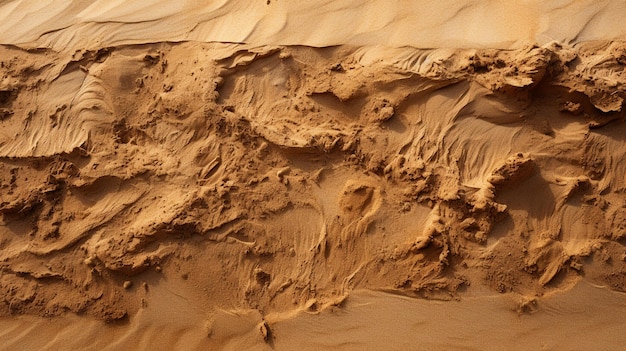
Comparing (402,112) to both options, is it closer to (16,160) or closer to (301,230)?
(301,230)

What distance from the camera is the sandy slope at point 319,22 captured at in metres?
2.69

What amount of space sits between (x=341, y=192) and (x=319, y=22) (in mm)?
1069

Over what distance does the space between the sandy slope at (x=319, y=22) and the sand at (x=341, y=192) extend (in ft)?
0.06

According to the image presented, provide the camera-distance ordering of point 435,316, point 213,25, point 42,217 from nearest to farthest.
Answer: point 435,316, point 42,217, point 213,25

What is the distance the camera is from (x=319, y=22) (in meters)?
2.88

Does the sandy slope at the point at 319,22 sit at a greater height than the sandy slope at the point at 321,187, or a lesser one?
greater

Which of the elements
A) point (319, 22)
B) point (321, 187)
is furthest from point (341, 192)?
point (319, 22)

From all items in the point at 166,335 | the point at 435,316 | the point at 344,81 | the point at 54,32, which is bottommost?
the point at 435,316

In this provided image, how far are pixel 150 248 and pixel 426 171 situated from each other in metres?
1.59

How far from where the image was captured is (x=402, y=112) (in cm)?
266

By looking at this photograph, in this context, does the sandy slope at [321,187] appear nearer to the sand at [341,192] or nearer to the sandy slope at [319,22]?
the sand at [341,192]

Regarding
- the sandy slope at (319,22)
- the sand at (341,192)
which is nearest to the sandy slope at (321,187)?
the sand at (341,192)

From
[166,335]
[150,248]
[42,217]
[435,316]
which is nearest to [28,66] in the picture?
[42,217]

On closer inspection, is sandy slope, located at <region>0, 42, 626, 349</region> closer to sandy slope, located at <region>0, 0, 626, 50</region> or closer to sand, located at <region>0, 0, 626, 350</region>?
sand, located at <region>0, 0, 626, 350</region>
